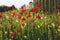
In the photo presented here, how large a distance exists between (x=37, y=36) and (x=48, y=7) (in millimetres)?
3273

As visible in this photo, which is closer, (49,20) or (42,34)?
(42,34)

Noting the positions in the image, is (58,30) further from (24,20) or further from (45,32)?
(24,20)

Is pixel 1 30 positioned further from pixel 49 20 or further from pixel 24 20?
pixel 49 20

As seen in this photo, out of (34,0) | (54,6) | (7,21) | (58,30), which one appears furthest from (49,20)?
(34,0)

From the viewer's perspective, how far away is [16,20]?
6.93 m

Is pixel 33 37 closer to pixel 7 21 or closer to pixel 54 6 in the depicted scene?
pixel 7 21

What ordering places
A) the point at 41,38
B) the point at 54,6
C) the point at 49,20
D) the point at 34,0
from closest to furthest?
the point at 41,38 → the point at 49,20 → the point at 54,6 → the point at 34,0

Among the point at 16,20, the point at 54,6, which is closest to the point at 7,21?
the point at 16,20

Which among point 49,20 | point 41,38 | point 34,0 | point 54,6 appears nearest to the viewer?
point 41,38

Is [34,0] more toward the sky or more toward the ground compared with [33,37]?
more toward the sky

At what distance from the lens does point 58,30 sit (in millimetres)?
6418

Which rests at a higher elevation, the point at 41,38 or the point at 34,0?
the point at 34,0

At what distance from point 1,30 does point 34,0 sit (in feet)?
11.9

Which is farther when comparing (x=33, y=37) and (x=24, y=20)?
(x=24, y=20)
